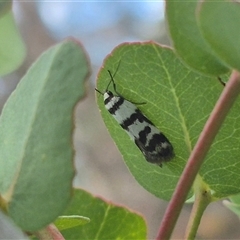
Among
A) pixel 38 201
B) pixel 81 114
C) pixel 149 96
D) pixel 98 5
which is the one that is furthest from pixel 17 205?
pixel 98 5

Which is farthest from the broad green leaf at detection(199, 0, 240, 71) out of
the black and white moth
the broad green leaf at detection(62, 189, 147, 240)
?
the broad green leaf at detection(62, 189, 147, 240)

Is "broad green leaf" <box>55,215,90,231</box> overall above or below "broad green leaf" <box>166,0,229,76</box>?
below

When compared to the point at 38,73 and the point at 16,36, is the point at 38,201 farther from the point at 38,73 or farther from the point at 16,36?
the point at 16,36

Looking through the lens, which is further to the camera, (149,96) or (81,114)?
(81,114)

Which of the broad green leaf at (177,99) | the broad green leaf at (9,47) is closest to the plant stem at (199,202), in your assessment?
the broad green leaf at (177,99)

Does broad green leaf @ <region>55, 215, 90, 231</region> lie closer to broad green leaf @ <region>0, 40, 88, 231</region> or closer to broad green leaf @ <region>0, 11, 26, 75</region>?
broad green leaf @ <region>0, 40, 88, 231</region>

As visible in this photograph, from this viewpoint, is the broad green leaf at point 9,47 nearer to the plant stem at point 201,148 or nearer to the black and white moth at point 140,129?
the black and white moth at point 140,129
